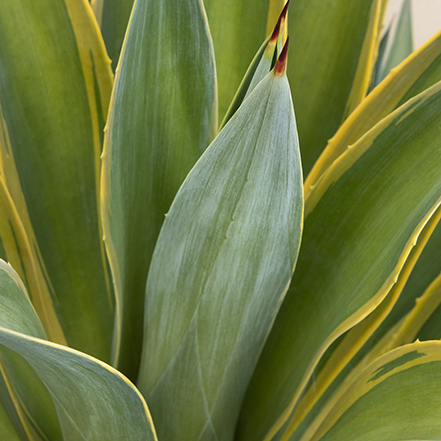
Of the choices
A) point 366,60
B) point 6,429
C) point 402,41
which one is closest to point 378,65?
point 402,41

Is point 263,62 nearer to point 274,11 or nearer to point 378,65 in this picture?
point 274,11

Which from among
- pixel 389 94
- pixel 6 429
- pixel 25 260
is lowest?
pixel 6 429

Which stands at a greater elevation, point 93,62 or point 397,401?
point 93,62

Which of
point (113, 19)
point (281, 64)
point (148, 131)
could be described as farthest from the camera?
point (113, 19)

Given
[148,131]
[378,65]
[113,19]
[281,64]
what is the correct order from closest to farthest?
[281,64] < [148,131] < [113,19] < [378,65]

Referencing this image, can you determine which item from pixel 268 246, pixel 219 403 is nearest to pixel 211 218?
Result: pixel 268 246

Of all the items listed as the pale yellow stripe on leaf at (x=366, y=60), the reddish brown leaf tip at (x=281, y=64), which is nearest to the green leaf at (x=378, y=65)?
the pale yellow stripe on leaf at (x=366, y=60)
